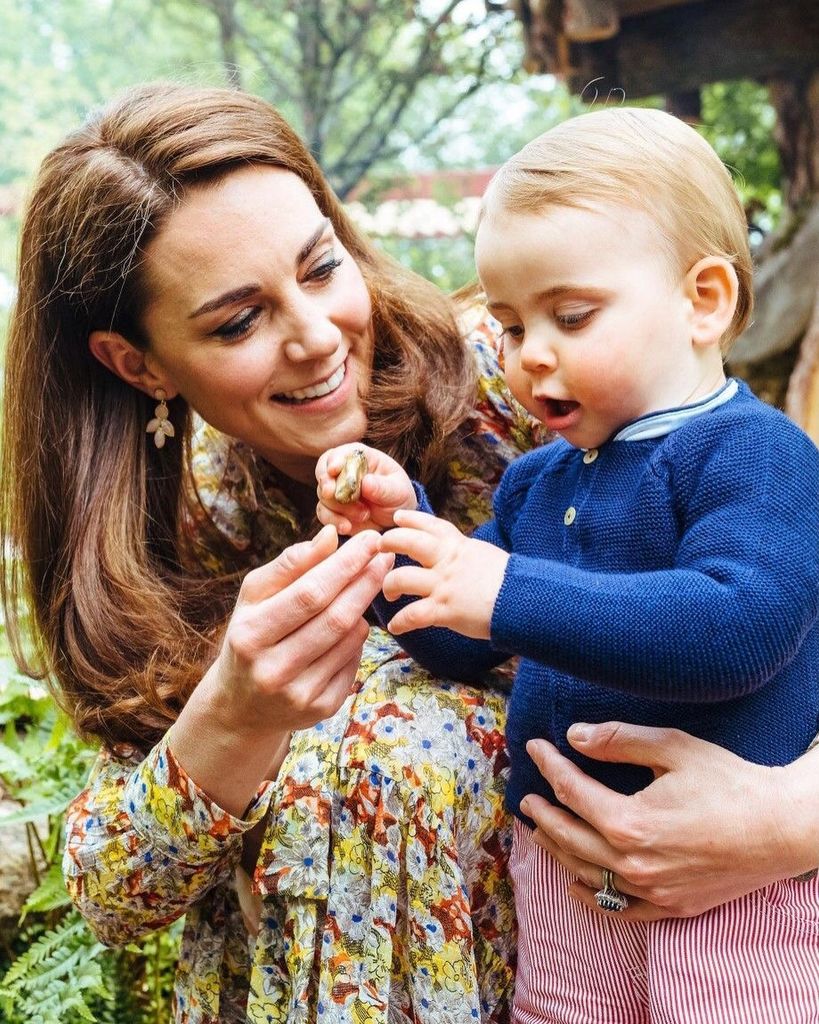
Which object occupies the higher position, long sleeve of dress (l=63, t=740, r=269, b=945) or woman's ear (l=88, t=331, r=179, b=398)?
woman's ear (l=88, t=331, r=179, b=398)

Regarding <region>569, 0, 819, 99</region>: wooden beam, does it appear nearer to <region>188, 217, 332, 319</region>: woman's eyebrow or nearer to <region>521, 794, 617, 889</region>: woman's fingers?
<region>188, 217, 332, 319</region>: woman's eyebrow

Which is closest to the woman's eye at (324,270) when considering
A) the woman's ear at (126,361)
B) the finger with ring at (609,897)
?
the woman's ear at (126,361)

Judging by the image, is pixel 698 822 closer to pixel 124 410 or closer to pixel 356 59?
pixel 124 410

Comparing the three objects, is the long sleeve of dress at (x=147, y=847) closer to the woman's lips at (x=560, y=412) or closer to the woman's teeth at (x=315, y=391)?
the woman's teeth at (x=315, y=391)

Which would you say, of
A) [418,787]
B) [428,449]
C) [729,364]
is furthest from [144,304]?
[729,364]

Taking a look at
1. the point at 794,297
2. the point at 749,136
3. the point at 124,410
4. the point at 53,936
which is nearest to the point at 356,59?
the point at 749,136

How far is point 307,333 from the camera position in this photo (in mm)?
1895

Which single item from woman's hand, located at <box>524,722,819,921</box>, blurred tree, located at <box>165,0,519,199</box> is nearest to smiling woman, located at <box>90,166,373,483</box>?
woman's hand, located at <box>524,722,819,921</box>

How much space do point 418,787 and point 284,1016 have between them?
45 centimetres

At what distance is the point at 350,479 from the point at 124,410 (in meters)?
0.83

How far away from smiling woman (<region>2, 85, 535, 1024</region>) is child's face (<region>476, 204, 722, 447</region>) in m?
0.35

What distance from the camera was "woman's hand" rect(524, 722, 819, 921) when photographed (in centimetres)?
147

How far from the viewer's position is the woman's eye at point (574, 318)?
4.70 feet

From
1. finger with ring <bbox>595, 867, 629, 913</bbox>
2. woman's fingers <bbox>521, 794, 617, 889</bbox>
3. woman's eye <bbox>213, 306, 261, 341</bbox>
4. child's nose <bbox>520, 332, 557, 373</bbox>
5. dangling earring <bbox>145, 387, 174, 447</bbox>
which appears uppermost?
child's nose <bbox>520, 332, 557, 373</bbox>
